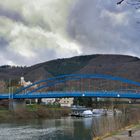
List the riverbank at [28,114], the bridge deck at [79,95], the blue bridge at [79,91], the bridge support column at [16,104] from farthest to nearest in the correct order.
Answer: the bridge support column at [16,104] < the riverbank at [28,114] < the blue bridge at [79,91] < the bridge deck at [79,95]

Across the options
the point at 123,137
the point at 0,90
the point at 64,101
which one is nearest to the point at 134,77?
the point at 64,101

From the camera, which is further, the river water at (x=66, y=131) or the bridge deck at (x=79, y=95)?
the bridge deck at (x=79, y=95)

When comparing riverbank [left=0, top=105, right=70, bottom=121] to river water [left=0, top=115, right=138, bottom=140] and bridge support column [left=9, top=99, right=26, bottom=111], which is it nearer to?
bridge support column [left=9, top=99, right=26, bottom=111]

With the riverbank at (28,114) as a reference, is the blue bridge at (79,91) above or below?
above

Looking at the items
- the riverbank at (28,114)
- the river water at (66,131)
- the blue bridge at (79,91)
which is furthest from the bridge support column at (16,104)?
the river water at (66,131)

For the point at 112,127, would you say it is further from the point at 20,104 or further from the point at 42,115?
the point at 20,104

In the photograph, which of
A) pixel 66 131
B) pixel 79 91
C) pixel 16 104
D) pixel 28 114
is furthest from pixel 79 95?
pixel 66 131

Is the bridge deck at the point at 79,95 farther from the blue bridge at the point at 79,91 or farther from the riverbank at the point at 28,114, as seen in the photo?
the riverbank at the point at 28,114

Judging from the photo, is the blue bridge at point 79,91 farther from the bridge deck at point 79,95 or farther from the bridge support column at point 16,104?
the bridge support column at point 16,104

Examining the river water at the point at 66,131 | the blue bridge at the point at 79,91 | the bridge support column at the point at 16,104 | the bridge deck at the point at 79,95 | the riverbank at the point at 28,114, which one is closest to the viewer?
the river water at the point at 66,131

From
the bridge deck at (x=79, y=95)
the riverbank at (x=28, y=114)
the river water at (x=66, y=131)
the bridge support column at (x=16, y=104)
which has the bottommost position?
the river water at (x=66, y=131)

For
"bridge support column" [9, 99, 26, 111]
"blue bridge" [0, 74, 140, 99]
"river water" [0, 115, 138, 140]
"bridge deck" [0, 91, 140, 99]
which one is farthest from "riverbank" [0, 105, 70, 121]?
"river water" [0, 115, 138, 140]

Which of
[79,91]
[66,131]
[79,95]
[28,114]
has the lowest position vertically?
[66,131]

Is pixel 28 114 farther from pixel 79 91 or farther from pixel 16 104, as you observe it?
pixel 79 91
